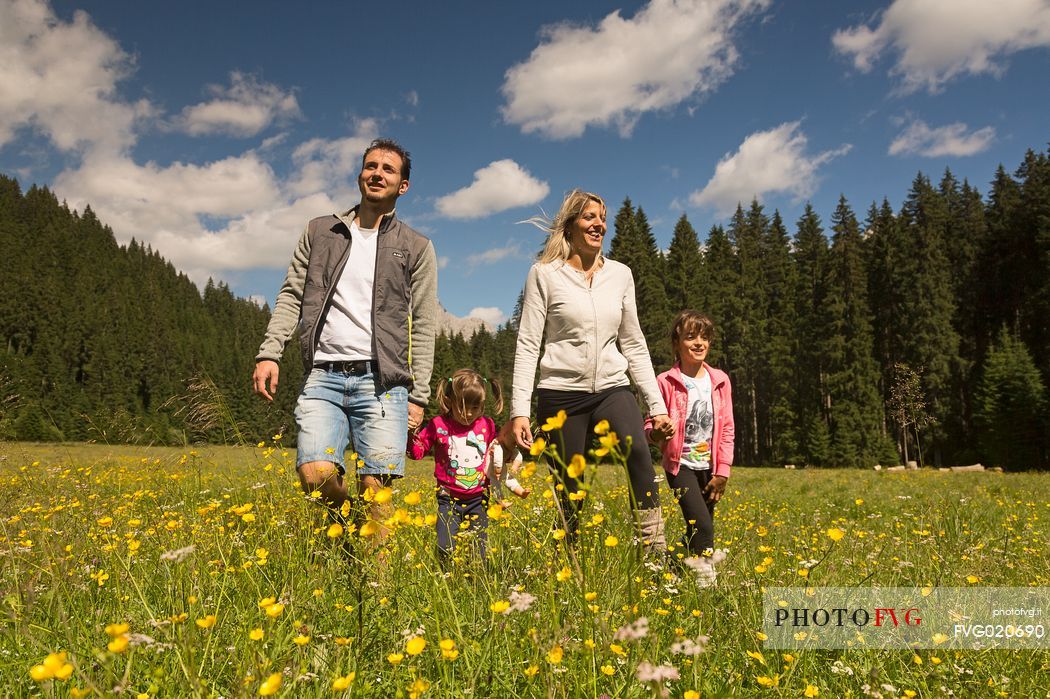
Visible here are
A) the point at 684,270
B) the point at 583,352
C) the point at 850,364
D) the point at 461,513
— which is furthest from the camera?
the point at 684,270

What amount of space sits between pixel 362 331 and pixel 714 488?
2456 mm

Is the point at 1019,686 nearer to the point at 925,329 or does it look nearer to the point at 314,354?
the point at 314,354

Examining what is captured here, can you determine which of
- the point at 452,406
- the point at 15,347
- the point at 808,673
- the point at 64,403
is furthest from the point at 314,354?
the point at 15,347

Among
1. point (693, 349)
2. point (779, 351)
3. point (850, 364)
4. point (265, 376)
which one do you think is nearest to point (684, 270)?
point (779, 351)

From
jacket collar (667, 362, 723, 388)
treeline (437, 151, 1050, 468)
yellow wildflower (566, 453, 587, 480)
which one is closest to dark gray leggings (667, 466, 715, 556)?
jacket collar (667, 362, 723, 388)

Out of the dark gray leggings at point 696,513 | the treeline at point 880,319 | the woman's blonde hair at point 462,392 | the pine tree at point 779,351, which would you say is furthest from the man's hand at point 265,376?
the pine tree at point 779,351

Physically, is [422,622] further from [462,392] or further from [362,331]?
[462,392]

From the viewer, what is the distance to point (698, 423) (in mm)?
3926

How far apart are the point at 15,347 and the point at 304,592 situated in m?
104

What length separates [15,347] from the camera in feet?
262

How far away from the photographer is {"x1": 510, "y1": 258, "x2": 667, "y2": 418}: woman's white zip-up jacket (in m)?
3.38

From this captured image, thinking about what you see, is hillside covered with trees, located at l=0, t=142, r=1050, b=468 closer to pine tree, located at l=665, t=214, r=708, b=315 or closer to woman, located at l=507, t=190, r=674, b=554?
pine tree, located at l=665, t=214, r=708, b=315

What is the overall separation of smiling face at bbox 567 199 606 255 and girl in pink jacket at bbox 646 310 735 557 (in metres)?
1.00

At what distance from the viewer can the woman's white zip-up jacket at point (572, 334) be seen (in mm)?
3381
